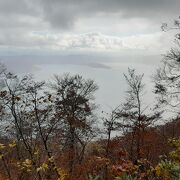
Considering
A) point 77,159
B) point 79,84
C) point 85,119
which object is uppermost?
point 79,84

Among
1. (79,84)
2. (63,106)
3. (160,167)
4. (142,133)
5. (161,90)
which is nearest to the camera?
(160,167)

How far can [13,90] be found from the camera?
21.3 meters

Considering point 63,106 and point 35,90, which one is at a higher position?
point 35,90

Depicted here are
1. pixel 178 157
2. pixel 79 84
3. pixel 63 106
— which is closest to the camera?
pixel 178 157

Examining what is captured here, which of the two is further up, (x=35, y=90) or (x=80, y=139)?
(x=35, y=90)

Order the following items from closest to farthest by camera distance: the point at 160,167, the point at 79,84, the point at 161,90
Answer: the point at 160,167 < the point at 161,90 < the point at 79,84

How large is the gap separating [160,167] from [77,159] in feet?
80.0

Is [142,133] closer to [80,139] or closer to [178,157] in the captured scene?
[80,139]

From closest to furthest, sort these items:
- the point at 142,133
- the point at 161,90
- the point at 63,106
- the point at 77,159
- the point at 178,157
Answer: the point at 178,157 → the point at 161,90 → the point at 142,133 → the point at 77,159 → the point at 63,106

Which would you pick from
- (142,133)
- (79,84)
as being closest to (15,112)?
(142,133)

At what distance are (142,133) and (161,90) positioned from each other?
5.42 meters

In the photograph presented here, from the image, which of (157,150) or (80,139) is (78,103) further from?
(157,150)

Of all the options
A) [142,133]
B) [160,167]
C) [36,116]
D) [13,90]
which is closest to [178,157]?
[160,167]

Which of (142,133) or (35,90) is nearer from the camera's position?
(35,90)
